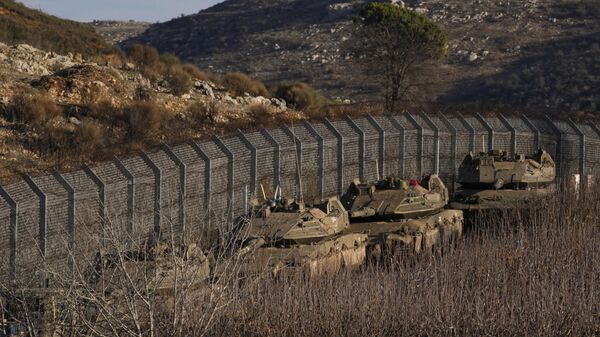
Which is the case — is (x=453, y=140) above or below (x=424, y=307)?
above

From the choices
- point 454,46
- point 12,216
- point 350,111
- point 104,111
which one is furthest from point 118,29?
point 12,216

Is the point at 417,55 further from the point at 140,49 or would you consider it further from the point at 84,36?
the point at 84,36

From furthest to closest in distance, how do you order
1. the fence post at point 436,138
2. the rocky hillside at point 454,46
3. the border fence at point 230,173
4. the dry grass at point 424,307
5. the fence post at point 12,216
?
1. the rocky hillside at point 454,46
2. the fence post at point 436,138
3. the border fence at point 230,173
4. the fence post at point 12,216
5. the dry grass at point 424,307

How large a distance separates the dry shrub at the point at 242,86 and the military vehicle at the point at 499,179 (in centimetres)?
1932

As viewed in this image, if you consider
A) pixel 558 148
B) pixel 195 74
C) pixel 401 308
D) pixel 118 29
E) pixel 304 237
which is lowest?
pixel 401 308

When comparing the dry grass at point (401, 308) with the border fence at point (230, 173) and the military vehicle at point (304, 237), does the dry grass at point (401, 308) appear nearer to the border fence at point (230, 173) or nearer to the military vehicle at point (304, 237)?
the border fence at point (230, 173)

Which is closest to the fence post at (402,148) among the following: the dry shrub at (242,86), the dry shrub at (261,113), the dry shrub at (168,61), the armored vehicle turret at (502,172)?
the armored vehicle turret at (502,172)

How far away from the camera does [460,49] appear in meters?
89.4

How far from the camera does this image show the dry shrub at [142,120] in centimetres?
4025

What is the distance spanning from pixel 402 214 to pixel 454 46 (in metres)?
62.2

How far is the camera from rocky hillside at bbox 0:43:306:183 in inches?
1455

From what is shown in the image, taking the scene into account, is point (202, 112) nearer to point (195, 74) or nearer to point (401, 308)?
point (195, 74)

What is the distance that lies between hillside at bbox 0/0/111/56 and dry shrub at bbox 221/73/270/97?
702 centimetres

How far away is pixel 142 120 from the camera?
4066 cm
